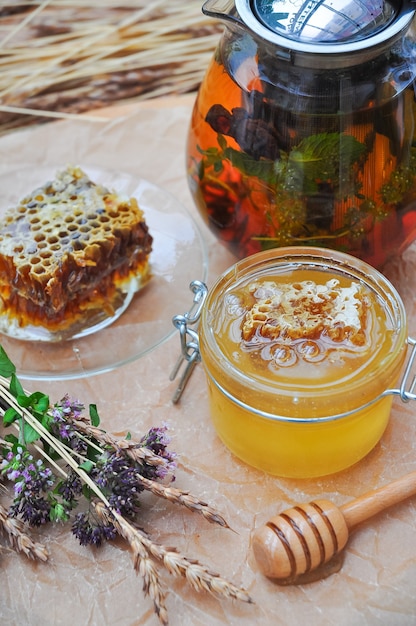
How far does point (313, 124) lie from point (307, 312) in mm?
340

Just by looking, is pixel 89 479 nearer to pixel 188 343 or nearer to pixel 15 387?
pixel 15 387

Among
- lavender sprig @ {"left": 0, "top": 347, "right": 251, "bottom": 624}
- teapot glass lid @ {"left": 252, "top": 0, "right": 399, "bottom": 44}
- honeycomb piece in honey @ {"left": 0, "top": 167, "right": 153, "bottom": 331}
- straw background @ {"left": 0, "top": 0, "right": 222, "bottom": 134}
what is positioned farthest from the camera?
straw background @ {"left": 0, "top": 0, "right": 222, "bottom": 134}

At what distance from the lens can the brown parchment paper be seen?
1.35 meters

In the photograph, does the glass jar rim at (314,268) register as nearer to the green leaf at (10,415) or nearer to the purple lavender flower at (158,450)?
the purple lavender flower at (158,450)

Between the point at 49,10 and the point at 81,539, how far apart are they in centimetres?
202

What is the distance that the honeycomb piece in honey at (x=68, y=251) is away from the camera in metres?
1.73

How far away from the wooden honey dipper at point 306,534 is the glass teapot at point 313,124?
53 cm

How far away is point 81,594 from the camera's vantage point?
1389mm

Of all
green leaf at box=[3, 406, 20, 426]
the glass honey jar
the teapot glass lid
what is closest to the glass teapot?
the teapot glass lid

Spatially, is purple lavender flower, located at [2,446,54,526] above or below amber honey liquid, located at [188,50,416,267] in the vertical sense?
below

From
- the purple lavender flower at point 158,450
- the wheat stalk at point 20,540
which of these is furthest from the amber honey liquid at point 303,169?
the wheat stalk at point 20,540

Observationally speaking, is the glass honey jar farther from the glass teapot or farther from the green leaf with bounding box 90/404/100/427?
the green leaf with bounding box 90/404/100/427

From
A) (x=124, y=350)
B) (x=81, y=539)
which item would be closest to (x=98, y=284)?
(x=124, y=350)

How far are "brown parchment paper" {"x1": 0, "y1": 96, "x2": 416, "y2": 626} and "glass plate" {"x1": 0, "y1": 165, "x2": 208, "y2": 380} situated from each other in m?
0.03
